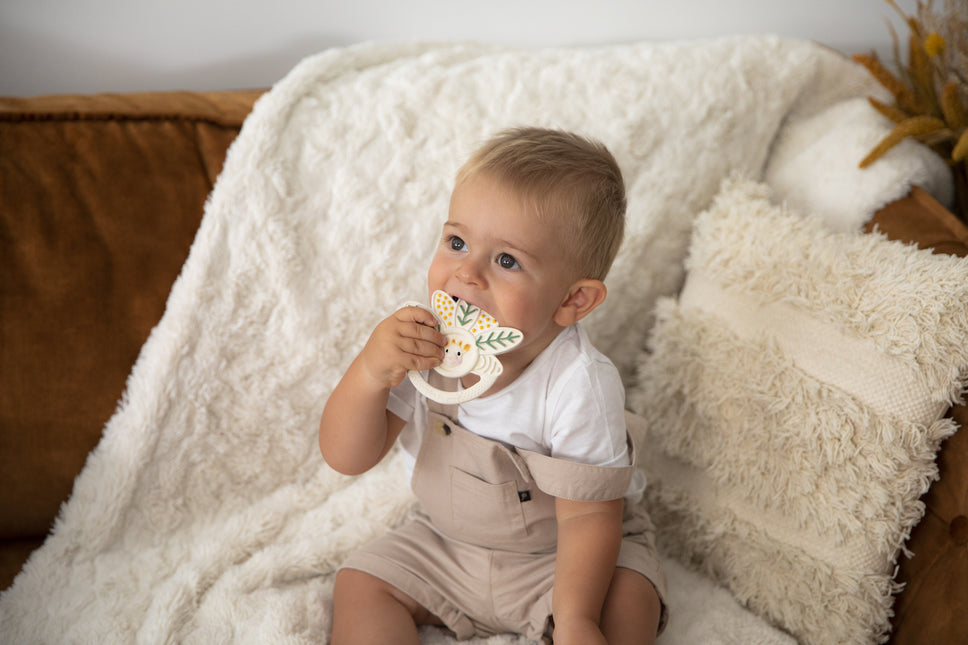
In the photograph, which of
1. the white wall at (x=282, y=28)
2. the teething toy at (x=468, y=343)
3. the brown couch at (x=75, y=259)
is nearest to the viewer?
the teething toy at (x=468, y=343)

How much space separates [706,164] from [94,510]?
1250 millimetres

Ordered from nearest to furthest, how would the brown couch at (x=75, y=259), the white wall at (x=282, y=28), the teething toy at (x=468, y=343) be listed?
1. the teething toy at (x=468, y=343)
2. the brown couch at (x=75, y=259)
3. the white wall at (x=282, y=28)

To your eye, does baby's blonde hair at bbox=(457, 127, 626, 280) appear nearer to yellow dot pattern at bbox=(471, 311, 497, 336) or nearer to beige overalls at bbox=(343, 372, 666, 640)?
yellow dot pattern at bbox=(471, 311, 497, 336)

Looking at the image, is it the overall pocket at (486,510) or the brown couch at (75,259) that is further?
the brown couch at (75,259)

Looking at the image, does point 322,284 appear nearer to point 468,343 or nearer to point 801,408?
point 468,343

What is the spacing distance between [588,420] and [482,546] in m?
0.29

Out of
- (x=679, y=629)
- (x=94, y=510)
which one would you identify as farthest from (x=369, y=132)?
(x=679, y=629)

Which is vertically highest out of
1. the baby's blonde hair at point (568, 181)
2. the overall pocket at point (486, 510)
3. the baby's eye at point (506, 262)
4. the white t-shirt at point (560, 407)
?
the baby's blonde hair at point (568, 181)

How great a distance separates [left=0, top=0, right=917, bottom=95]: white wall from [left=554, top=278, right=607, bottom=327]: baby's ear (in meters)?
0.84

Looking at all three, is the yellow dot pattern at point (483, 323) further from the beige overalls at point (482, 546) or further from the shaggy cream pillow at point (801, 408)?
the shaggy cream pillow at point (801, 408)

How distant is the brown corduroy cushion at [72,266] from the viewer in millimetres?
1125

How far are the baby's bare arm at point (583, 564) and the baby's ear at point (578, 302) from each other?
26cm

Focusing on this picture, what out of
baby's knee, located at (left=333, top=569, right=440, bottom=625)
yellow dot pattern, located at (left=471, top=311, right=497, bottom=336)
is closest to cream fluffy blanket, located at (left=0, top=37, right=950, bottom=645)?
baby's knee, located at (left=333, top=569, right=440, bottom=625)

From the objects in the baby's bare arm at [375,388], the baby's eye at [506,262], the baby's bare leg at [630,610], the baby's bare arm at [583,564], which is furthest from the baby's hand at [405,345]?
the baby's bare leg at [630,610]
